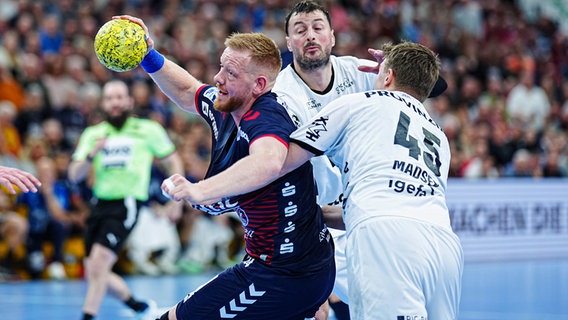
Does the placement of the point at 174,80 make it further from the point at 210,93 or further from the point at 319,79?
the point at 319,79

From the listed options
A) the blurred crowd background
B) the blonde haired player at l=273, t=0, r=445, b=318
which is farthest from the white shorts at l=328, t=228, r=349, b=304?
the blurred crowd background

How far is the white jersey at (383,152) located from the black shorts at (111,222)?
521 centimetres

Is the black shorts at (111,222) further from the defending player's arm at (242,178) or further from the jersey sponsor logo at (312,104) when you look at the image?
the defending player's arm at (242,178)

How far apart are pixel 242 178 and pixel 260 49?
954 millimetres

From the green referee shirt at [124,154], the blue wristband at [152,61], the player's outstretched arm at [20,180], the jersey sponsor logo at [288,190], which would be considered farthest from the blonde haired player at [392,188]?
the green referee shirt at [124,154]

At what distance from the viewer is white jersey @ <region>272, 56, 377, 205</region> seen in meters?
6.55

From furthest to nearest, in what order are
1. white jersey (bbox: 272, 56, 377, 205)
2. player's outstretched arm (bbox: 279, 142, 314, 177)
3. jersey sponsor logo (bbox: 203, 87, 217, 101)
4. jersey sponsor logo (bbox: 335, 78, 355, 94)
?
jersey sponsor logo (bbox: 335, 78, 355, 94)
white jersey (bbox: 272, 56, 377, 205)
jersey sponsor logo (bbox: 203, 87, 217, 101)
player's outstretched arm (bbox: 279, 142, 314, 177)

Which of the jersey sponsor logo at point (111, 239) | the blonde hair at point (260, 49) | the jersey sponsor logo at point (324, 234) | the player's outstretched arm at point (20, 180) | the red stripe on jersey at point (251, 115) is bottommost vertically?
the jersey sponsor logo at point (111, 239)

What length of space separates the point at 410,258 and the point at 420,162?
0.57 metres

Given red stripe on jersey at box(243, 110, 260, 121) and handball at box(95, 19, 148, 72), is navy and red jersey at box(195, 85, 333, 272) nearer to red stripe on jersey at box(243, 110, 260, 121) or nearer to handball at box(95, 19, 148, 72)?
red stripe on jersey at box(243, 110, 260, 121)

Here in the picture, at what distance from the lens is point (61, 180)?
13.9m

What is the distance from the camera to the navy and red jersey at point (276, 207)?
196 inches

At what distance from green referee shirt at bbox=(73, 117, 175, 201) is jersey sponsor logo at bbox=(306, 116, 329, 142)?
5.60 metres

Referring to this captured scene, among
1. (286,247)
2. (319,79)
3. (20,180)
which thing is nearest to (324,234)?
(286,247)
